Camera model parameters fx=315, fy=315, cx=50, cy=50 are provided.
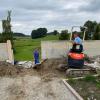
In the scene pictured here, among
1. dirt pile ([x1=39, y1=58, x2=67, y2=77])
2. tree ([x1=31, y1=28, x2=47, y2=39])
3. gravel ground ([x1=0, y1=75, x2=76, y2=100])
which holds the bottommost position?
gravel ground ([x1=0, y1=75, x2=76, y2=100])

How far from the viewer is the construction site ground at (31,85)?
1117 cm

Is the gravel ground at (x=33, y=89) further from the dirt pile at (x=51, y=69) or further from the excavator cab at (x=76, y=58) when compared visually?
the excavator cab at (x=76, y=58)

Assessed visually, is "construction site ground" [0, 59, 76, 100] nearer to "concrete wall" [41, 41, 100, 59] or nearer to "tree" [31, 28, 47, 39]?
"concrete wall" [41, 41, 100, 59]

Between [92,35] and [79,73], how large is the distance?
Answer: 827 inches

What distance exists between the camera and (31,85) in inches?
504

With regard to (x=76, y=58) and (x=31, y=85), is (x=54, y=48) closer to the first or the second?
(x=76, y=58)

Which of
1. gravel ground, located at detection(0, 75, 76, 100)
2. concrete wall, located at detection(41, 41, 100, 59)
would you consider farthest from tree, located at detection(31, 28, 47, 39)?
gravel ground, located at detection(0, 75, 76, 100)

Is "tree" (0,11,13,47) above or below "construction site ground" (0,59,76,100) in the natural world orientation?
above

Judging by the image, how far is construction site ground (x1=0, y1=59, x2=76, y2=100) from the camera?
11.2 meters

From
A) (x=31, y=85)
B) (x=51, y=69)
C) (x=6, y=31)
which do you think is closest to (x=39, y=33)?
(x=6, y=31)

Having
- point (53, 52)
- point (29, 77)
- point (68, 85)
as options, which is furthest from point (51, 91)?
point (53, 52)

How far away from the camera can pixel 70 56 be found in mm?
15023

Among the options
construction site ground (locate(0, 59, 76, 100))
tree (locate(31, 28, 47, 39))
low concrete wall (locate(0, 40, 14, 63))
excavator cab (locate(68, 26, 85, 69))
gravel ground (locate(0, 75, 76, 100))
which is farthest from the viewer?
tree (locate(31, 28, 47, 39))

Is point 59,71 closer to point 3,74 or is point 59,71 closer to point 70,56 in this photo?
point 70,56
